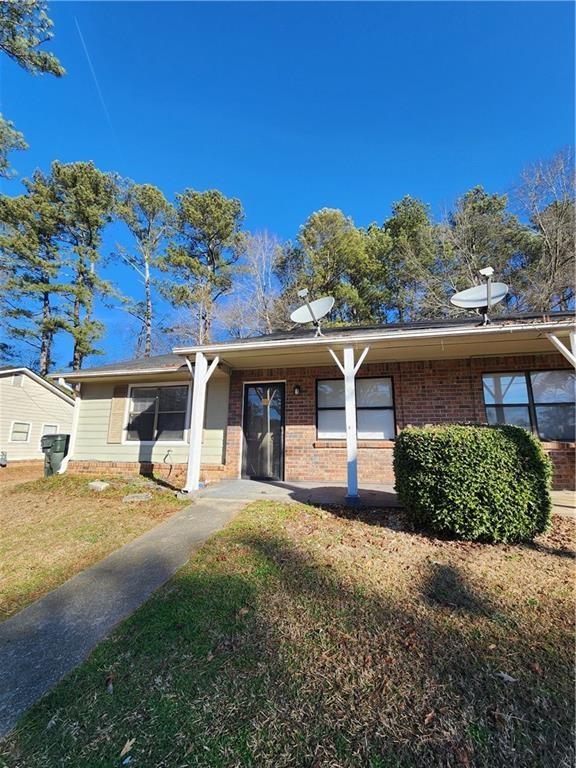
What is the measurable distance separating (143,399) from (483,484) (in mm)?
8084

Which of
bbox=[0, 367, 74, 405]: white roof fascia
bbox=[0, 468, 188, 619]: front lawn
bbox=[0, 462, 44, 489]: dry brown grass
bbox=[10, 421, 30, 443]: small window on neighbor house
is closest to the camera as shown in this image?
bbox=[0, 468, 188, 619]: front lawn

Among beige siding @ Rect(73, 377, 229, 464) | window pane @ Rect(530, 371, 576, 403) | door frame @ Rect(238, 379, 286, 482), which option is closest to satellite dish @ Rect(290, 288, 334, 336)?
door frame @ Rect(238, 379, 286, 482)

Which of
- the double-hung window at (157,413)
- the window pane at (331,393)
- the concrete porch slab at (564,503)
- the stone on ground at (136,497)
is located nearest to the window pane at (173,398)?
the double-hung window at (157,413)

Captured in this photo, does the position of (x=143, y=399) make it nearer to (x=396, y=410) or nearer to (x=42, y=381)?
(x=396, y=410)

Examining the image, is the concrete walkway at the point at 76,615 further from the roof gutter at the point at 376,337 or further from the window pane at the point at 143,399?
the window pane at the point at 143,399

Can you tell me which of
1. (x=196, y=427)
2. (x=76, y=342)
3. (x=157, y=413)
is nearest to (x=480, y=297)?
(x=196, y=427)

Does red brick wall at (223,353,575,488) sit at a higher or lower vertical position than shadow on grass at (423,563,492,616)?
higher

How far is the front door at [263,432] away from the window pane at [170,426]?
173 centimetres

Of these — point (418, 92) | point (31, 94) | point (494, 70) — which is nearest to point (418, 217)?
point (418, 92)

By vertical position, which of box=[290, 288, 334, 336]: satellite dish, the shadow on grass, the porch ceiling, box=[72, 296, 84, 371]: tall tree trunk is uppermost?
box=[72, 296, 84, 371]: tall tree trunk

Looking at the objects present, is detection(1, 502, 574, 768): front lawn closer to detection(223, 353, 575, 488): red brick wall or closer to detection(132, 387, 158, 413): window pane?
detection(223, 353, 575, 488): red brick wall

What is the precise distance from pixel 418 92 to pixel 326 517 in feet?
43.9

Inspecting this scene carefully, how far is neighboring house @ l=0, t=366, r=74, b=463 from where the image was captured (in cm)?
1399

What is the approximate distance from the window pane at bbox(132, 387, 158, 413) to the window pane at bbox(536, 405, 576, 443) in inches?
351
